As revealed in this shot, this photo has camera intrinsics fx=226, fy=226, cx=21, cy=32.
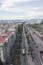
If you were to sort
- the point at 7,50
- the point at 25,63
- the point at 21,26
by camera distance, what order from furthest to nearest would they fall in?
the point at 21,26 → the point at 7,50 → the point at 25,63

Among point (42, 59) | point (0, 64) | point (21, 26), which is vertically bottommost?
point (21, 26)

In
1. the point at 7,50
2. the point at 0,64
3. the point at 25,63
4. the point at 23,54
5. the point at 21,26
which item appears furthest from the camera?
the point at 21,26

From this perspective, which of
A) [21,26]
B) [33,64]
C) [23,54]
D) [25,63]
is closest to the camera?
[33,64]

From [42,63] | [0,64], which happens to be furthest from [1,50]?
[0,64]

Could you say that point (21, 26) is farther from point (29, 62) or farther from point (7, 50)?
point (29, 62)

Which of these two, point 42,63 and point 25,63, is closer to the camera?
point 42,63

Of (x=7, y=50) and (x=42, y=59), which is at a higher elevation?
(x=42, y=59)

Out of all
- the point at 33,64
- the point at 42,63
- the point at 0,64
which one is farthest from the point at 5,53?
the point at 0,64

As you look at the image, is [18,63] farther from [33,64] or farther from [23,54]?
[23,54]

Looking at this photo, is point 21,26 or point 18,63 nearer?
point 18,63
